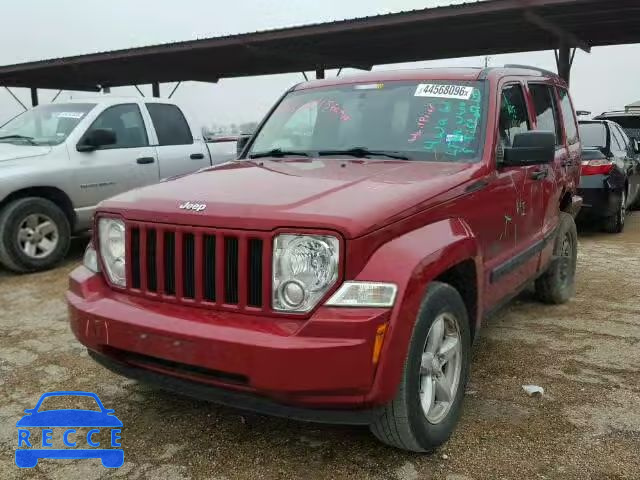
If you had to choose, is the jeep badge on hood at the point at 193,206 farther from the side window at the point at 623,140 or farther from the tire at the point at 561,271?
the side window at the point at 623,140

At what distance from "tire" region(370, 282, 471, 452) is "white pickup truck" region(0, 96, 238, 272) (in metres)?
4.97

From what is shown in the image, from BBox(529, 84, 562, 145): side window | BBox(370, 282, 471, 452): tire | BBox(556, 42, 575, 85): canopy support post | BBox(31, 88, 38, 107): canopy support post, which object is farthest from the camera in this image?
BBox(31, 88, 38, 107): canopy support post

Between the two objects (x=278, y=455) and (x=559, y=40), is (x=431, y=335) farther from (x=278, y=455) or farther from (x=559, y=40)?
(x=559, y=40)

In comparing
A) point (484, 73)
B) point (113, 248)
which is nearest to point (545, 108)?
point (484, 73)

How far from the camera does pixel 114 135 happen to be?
6.79 meters

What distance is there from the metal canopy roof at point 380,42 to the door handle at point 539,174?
7218 mm

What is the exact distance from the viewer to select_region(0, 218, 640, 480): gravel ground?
271 centimetres

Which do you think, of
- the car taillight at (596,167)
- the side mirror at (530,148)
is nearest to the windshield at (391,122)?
the side mirror at (530,148)

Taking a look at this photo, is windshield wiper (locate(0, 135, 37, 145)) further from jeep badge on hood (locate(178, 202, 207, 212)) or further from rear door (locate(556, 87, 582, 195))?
rear door (locate(556, 87, 582, 195))

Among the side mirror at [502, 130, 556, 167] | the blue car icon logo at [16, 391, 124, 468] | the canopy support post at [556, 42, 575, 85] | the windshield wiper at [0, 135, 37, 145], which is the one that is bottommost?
the blue car icon logo at [16, 391, 124, 468]

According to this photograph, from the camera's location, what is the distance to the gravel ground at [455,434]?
271 centimetres

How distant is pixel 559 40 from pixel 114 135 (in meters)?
10.3

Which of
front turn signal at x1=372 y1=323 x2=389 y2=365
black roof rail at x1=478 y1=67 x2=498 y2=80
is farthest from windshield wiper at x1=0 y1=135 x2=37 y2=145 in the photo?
front turn signal at x1=372 y1=323 x2=389 y2=365

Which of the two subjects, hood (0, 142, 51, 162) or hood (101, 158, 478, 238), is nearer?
hood (101, 158, 478, 238)
